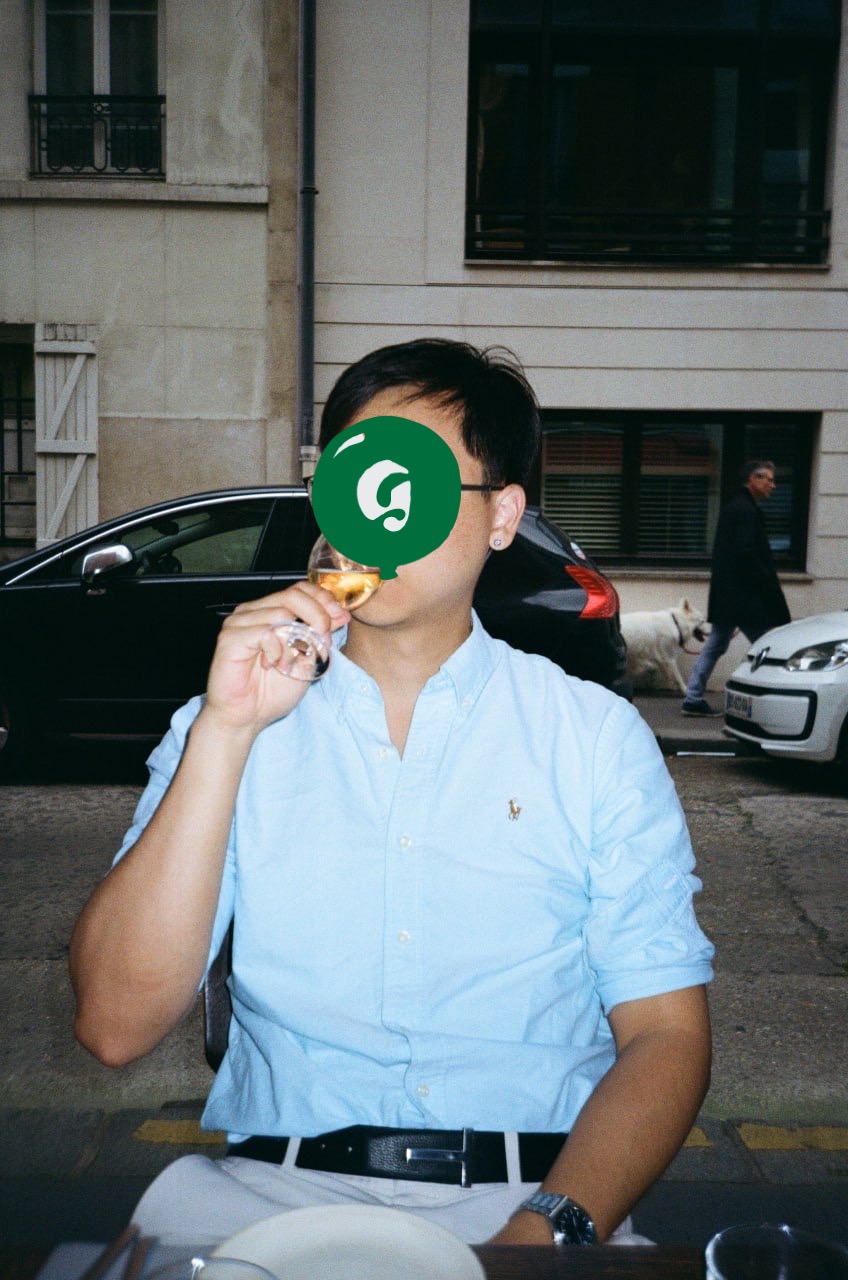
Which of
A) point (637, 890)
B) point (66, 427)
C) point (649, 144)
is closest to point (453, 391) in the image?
point (637, 890)

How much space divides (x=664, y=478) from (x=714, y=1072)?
9.18 metres

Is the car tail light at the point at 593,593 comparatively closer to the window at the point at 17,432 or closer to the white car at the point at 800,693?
the white car at the point at 800,693

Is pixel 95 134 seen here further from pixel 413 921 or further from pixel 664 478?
pixel 413 921

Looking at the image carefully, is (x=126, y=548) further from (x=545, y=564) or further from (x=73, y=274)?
(x=73, y=274)

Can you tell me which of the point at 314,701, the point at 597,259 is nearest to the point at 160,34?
the point at 597,259

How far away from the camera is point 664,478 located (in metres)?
12.2

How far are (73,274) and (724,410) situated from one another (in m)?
6.32

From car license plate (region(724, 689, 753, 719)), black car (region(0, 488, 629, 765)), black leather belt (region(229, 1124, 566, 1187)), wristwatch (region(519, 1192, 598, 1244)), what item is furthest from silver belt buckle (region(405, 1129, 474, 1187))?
car license plate (region(724, 689, 753, 719))

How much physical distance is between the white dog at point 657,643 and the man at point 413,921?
9.22 meters

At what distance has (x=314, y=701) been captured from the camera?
174 centimetres

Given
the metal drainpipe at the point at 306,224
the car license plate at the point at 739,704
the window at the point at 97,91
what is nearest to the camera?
the car license plate at the point at 739,704

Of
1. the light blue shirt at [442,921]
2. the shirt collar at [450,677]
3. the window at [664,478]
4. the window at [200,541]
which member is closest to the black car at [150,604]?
the window at [200,541]

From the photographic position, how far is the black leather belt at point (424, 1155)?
1.52m

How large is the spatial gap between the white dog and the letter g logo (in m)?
9.46
